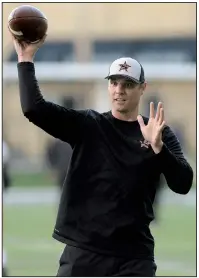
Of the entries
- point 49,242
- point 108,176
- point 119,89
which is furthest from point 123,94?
point 49,242

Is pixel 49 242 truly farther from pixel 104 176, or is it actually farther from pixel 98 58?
pixel 98 58

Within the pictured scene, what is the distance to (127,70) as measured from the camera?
20.0 ft

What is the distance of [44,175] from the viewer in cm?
3309

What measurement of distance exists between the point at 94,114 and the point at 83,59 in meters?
31.9

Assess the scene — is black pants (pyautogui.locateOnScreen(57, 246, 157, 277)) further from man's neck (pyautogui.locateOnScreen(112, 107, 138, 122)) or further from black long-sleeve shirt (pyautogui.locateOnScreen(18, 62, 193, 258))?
man's neck (pyautogui.locateOnScreen(112, 107, 138, 122))

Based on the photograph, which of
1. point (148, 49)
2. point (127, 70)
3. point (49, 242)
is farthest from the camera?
point (148, 49)

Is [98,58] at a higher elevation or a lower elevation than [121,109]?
higher

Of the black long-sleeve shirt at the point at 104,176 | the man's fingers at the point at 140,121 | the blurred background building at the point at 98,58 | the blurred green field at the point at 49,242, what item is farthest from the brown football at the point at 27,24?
the blurred background building at the point at 98,58

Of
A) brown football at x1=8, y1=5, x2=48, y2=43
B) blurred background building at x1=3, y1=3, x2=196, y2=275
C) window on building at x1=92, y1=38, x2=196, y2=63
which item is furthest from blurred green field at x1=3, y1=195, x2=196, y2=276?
window on building at x1=92, y1=38, x2=196, y2=63

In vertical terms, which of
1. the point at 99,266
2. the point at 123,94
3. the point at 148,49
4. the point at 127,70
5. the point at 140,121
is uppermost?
the point at 148,49

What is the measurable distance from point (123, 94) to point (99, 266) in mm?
1052

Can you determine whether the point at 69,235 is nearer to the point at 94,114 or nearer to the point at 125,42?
the point at 94,114

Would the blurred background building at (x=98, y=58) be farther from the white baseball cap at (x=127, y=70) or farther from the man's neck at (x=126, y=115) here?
the man's neck at (x=126, y=115)

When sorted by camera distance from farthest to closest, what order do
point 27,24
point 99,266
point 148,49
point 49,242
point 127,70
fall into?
point 148,49 → point 49,242 → point 127,70 → point 27,24 → point 99,266
